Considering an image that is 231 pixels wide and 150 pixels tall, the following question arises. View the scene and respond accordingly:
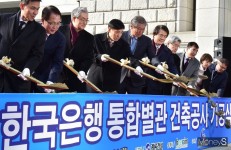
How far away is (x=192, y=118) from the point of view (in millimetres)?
5766

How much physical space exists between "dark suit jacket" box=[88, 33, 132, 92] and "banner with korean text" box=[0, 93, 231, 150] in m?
1.09

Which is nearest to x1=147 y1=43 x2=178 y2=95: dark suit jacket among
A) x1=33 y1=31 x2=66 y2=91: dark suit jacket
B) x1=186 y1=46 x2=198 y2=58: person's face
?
x1=186 y1=46 x2=198 y2=58: person's face

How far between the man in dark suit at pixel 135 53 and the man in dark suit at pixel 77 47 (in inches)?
36.8

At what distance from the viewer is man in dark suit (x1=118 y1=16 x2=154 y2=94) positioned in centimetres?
636

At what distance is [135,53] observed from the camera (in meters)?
6.43

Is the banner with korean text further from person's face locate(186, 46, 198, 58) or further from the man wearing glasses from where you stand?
the man wearing glasses

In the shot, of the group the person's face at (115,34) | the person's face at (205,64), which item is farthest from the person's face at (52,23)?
the person's face at (205,64)

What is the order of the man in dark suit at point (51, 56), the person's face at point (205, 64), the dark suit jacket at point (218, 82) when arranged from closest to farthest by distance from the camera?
the man in dark suit at point (51, 56), the person's face at point (205, 64), the dark suit jacket at point (218, 82)

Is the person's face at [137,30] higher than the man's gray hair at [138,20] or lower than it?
lower

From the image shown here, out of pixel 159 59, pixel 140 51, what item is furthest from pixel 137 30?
pixel 159 59

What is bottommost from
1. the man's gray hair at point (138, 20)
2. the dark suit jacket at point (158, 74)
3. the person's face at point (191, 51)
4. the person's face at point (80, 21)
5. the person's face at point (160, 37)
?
the dark suit jacket at point (158, 74)

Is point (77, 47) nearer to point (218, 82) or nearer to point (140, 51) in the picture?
point (140, 51)

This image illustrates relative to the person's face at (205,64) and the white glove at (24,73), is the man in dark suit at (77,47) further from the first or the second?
the person's face at (205,64)

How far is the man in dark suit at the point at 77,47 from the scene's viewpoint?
5.41 m
